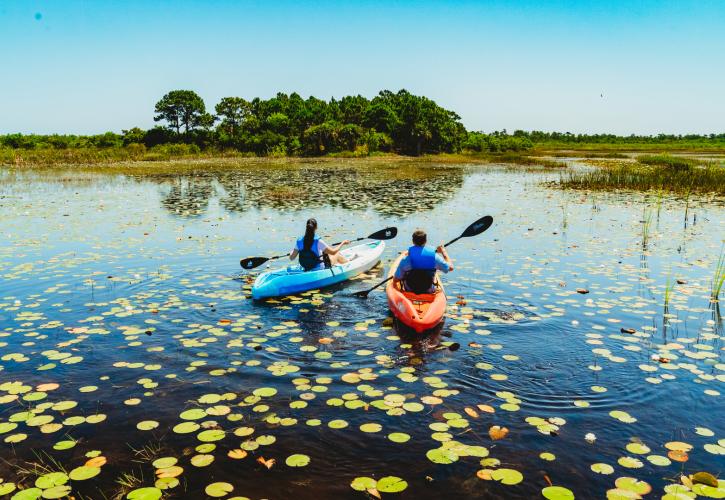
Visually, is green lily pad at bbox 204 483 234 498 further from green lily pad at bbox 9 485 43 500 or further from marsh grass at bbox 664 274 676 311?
marsh grass at bbox 664 274 676 311

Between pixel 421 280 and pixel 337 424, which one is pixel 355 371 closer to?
pixel 337 424

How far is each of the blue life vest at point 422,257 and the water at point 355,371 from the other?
31.8 inches

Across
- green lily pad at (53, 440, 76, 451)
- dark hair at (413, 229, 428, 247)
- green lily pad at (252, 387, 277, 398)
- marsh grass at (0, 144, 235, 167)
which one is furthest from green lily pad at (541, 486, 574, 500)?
marsh grass at (0, 144, 235, 167)

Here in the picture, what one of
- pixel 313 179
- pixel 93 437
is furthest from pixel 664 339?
pixel 313 179

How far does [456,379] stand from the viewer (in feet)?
17.7

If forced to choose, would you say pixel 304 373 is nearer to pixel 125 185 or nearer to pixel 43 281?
pixel 43 281

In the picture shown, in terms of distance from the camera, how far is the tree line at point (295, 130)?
216 feet

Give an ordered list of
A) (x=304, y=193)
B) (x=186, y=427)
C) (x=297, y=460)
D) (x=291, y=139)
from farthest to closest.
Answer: (x=291, y=139) < (x=304, y=193) < (x=186, y=427) < (x=297, y=460)

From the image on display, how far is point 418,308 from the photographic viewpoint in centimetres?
690

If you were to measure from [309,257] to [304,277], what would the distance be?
1.43ft

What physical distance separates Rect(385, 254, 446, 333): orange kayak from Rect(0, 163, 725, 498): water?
228mm

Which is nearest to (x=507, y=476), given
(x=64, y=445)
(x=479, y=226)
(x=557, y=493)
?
(x=557, y=493)

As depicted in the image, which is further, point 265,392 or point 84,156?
point 84,156

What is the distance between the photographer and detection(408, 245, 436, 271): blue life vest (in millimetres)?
7422
